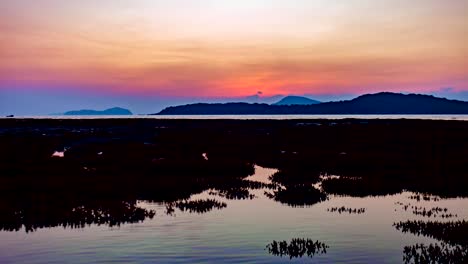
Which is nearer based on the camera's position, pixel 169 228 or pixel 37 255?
pixel 37 255

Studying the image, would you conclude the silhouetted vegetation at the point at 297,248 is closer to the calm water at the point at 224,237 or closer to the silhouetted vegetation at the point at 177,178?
the calm water at the point at 224,237

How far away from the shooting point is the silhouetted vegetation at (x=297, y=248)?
13906 millimetres

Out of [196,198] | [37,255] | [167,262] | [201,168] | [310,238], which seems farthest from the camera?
[201,168]

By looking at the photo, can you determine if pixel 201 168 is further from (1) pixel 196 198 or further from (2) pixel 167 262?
(2) pixel 167 262

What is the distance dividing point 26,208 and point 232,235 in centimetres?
973

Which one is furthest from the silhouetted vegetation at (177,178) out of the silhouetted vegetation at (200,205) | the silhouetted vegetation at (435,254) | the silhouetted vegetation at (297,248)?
the silhouetted vegetation at (435,254)

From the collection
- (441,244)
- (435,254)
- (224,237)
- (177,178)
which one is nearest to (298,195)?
(224,237)

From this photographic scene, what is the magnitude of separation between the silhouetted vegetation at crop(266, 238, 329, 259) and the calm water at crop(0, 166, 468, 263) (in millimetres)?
282

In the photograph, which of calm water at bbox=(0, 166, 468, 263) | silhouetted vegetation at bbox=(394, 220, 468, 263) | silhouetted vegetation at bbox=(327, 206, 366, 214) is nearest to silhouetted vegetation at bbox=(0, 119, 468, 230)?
calm water at bbox=(0, 166, 468, 263)

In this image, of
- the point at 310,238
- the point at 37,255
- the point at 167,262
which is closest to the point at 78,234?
the point at 37,255

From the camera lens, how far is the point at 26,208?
20.6 metres

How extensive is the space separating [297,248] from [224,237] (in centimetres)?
278

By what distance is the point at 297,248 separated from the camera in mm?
14375

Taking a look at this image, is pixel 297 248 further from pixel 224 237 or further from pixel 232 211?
pixel 232 211
